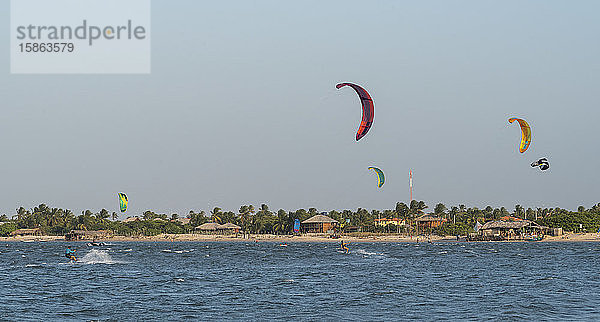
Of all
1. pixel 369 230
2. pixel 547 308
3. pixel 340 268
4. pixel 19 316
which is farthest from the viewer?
pixel 369 230

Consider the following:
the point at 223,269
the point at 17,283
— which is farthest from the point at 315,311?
the point at 223,269

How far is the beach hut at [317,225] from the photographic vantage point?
601ft

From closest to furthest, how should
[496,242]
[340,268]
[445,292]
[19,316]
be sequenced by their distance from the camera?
[19,316]
[445,292]
[340,268]
[496,242]

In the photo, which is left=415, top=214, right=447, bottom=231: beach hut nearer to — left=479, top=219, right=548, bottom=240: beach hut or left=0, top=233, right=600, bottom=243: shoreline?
left=0, top=233, right=600, bottom=243: shoreline

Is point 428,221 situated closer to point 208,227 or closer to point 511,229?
point 511,229

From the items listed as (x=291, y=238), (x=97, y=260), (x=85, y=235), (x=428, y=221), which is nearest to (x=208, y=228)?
(x=291, y=238)

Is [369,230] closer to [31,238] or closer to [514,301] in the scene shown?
[31,238]

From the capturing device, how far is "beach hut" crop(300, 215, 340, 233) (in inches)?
7213

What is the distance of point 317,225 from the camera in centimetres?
18438

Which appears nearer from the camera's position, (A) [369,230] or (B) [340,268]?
(B) [340,268]

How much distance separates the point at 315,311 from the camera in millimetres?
28500

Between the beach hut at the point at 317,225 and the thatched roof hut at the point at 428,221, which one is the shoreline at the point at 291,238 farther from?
the thatched roof hut at the point at 428,221

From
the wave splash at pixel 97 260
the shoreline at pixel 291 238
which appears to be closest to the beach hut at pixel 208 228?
the shoreline at pixel 291 238

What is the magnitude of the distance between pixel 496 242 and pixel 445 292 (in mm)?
107352
